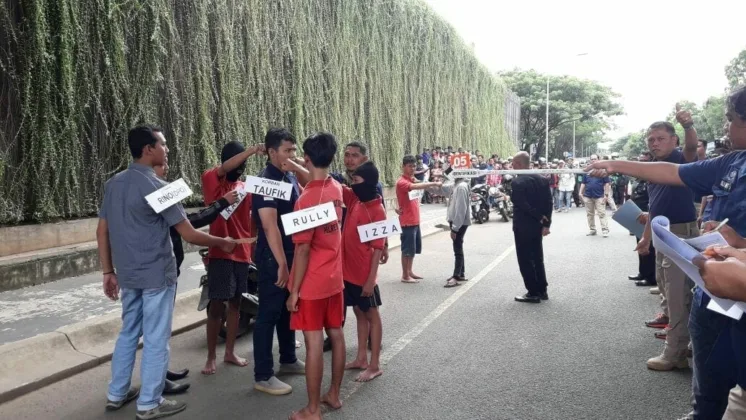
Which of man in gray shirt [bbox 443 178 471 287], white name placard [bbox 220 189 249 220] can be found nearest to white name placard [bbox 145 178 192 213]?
white name placard [bbox 220 189 249 220]

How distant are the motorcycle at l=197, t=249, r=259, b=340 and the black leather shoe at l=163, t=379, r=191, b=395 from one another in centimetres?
77

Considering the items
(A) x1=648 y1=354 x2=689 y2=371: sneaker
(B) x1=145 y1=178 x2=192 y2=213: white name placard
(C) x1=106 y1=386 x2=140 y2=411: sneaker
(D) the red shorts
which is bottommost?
(A) x1=648 y1=354 x2=689 y2=371: sneaker

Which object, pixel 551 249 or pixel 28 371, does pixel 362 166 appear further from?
pixel 551 249

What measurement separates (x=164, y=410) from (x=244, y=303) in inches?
61.3

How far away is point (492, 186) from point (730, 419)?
54.6ft

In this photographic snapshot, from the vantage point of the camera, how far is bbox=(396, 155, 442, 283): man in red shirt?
7.85 m

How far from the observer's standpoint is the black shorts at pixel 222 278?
14.9ft

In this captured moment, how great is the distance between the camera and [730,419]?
2.54 meters

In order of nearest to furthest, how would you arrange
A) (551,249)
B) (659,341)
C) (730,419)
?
(730,419)
(659,341)
(551,249)

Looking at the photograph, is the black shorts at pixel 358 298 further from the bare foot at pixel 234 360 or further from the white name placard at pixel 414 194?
the white name placard at pixel 414 194

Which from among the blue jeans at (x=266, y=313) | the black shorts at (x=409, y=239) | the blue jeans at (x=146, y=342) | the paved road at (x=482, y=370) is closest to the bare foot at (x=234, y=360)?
the paved road at (x=482, y=370)

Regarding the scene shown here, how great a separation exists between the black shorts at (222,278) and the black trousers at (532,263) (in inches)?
149

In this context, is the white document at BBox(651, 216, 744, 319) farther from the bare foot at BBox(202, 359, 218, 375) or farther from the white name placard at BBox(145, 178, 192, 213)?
the bare foot at BBox(202, 359, 218, 375)

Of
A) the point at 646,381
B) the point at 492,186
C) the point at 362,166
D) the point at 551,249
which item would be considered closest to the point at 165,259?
the point at 362,166
